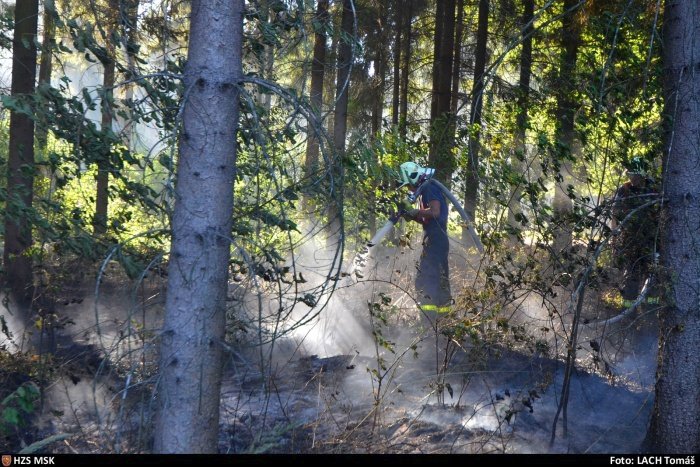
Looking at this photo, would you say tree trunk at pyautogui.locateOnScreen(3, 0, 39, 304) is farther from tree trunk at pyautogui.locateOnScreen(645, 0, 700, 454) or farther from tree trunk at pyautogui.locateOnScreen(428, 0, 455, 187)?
tree trunk at pyautogui.locateOnScreen(645, 0, 700, 454)

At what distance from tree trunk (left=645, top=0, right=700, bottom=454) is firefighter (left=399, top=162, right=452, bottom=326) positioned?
3524mm

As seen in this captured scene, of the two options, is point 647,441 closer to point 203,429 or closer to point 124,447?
point 203,429

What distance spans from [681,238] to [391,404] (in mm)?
3027

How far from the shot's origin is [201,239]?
4.05 meters

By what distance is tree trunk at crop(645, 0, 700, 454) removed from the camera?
5.06m

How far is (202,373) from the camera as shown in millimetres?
4027

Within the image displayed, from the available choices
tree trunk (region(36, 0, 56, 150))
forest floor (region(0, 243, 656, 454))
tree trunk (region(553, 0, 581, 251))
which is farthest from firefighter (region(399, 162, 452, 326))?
tree trunk (region(36, 0, 56, 150))

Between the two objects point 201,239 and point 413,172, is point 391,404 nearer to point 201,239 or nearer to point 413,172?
point 413,172

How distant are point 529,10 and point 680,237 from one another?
29.0 ft

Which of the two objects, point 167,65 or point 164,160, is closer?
point 164,160

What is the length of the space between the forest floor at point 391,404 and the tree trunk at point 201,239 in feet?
1.96
